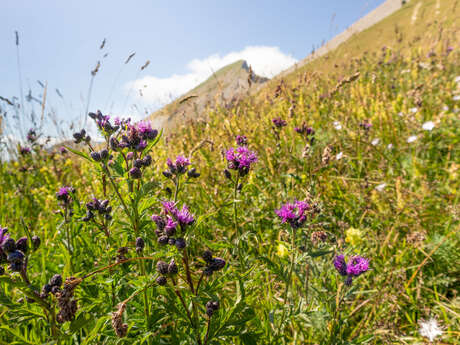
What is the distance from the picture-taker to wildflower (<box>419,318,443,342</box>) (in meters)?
1.37

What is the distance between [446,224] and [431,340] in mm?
1164

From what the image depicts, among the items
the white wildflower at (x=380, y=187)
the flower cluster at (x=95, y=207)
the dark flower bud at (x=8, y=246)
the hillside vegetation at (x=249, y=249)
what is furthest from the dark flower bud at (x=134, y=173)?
the white wildflower at (x=380, y=187)

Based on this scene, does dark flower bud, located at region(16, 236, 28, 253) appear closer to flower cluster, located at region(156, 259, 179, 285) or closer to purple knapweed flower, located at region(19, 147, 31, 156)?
flower cluster, located at region(156, 259, 179, 285)

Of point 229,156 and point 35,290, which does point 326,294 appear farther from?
point 35,290

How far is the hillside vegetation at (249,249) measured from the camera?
3.45 ft

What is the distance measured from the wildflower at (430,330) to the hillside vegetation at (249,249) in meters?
0.03

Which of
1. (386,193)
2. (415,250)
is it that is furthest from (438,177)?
(415,250)

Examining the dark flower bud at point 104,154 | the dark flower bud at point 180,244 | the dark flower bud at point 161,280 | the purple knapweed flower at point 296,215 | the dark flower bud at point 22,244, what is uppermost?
the dark flower bud at point 104,154

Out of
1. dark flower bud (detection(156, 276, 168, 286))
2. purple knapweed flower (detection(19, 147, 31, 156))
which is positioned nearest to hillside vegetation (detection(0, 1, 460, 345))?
dark flower bud (detection(156, 276, 168, 286))

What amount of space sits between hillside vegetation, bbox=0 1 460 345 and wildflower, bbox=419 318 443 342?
0.03 metres

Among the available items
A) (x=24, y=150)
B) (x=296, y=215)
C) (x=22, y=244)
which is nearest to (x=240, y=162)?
(x=296, y=215)

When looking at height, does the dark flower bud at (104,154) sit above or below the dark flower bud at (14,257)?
above

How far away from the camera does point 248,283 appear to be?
1303mm

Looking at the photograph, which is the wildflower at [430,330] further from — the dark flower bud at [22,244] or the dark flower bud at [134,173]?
the dark flower bud at [22,244]
